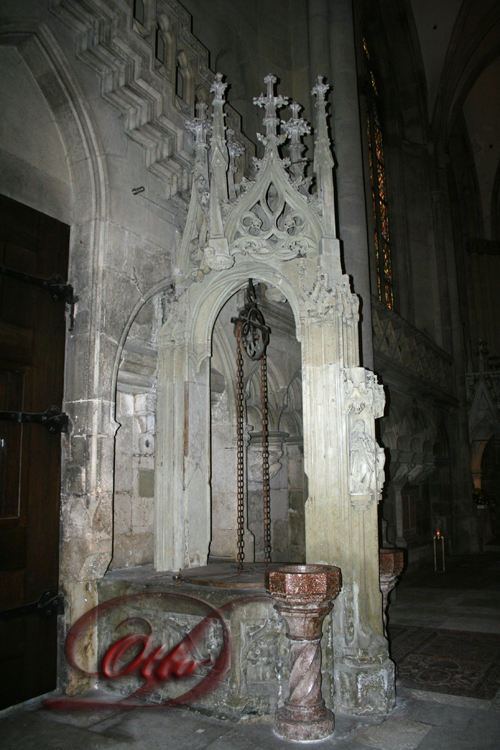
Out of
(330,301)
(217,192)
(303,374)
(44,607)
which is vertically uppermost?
(217,192)

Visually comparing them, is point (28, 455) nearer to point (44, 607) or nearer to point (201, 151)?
point (44, 607)

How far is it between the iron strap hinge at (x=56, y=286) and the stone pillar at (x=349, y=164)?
3.32 meters

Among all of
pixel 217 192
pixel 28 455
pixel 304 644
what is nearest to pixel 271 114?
pixel 217 192

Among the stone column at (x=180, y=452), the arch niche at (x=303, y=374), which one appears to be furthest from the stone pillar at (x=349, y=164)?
the stone column at (x=180, y=452)

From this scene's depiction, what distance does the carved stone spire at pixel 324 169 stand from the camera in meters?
4.14

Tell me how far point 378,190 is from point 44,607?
11.0 metres

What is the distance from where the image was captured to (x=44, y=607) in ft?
12.4

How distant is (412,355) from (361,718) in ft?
26.4

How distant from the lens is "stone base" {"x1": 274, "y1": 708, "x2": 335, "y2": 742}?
123 inches

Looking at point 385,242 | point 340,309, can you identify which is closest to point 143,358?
point 340,309

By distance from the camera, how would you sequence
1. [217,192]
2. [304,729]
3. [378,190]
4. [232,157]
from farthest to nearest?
[378,190]
[232,157]
[217,192]
[304,729]

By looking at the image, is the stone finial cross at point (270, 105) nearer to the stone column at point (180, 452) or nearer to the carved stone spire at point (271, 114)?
the carved stone spire at point (271, 114)

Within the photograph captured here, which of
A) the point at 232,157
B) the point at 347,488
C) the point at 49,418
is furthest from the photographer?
the point at 232,157

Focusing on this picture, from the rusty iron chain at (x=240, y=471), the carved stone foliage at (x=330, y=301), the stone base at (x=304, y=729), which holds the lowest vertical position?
the stone base at (x=304, y=729)
